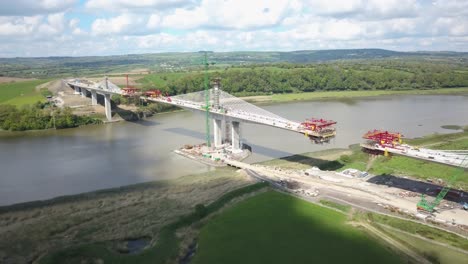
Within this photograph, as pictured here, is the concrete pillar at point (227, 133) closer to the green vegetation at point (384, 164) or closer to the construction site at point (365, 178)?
the construction site at point (365, 178)

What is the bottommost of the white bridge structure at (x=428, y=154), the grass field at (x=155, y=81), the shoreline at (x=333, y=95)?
the shoreline at (x=333, y=95)

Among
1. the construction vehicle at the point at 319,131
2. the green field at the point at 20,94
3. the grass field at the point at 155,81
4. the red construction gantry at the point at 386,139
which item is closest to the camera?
the red construction gantry at the point at 386,139

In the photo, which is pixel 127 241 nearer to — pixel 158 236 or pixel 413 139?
pixel 158 236

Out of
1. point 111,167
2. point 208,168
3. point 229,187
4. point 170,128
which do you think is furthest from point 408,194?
point 170,128

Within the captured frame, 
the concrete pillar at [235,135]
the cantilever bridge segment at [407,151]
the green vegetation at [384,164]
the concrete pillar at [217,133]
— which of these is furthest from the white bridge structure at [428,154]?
the concrete pillar at [217,133]

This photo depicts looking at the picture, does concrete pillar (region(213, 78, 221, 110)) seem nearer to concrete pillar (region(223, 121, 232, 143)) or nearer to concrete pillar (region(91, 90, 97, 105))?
concrete pillar (region(223, 121, 232, 143))

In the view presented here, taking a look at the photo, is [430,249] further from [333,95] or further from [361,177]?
[333,95]

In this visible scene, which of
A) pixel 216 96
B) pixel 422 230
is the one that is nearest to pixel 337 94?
pixel 216 96
